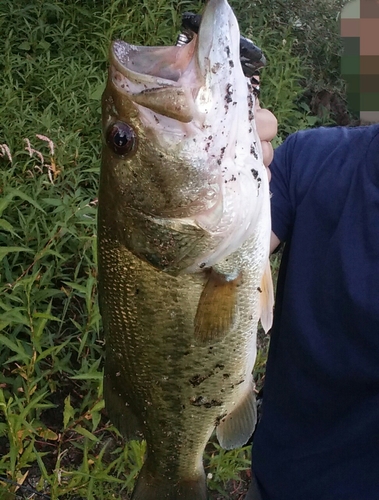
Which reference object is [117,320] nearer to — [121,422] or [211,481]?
[121,422]

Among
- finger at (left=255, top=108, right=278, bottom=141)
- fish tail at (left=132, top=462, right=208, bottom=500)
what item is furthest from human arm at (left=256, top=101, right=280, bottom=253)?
fish tail at (left=132, top=462, right=208, bottom=500)

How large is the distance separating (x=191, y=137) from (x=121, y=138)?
0.18m

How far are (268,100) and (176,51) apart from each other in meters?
4.25

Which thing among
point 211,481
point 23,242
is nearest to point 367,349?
point 211,481

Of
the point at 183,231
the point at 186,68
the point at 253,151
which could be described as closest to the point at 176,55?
the point at 186,68

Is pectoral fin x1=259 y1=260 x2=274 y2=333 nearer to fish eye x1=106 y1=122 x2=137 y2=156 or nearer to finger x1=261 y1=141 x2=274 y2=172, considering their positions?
finger x1=261 y1=141 x2=274 y2=172

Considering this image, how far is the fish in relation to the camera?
4.39 feet

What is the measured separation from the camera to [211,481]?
3.04m

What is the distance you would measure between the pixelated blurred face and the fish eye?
37.3 inches

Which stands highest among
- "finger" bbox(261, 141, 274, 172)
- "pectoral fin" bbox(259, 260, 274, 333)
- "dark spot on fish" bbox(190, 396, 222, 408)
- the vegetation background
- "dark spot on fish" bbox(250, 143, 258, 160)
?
"dark spot on fish" bbox(250, 143, 258, 160)

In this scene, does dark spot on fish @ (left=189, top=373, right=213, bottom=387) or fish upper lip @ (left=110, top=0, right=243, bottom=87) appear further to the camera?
dark spot on fish @ (left=189, top=373, right=213, bottom=387)

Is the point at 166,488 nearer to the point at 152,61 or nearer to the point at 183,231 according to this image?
the point at 183,231

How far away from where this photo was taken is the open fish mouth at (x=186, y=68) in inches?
50.9

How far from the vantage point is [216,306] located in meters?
1.47
